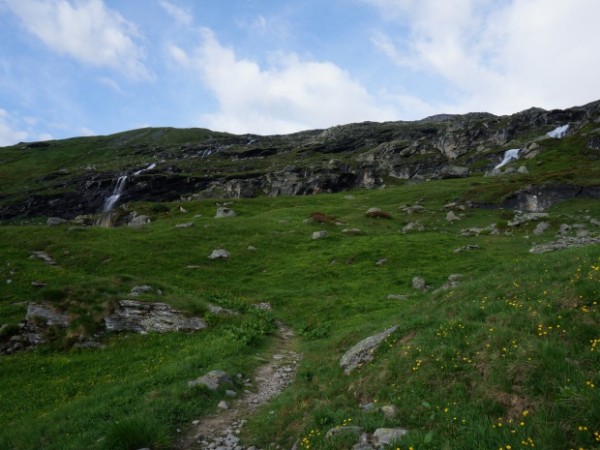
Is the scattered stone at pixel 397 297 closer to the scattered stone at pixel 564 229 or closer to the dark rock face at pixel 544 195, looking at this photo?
the scattered stone at pixel 564 229

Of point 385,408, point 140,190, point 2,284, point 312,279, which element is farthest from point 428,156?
point 385,408

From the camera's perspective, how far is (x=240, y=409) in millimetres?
14859

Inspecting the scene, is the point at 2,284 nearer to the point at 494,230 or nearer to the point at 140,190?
the point at 494,230

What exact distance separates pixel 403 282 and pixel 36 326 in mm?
24523

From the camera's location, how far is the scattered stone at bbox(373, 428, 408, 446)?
9.17 meters

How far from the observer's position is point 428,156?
479 ft

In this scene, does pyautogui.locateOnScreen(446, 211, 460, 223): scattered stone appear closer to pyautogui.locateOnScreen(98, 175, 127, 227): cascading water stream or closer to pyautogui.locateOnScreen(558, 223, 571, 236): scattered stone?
pyautogui.locateOnScreen(558, 223, 571, 236): scattered stone

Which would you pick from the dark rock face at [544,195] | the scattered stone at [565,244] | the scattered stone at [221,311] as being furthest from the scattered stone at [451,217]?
the scattered stone at [221,311]

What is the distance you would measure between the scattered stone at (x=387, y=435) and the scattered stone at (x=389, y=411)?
26.5 inches

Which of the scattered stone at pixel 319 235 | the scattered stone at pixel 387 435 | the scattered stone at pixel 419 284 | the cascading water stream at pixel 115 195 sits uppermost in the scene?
the cascading water stream at pixel 115 195

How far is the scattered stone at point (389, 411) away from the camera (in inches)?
405

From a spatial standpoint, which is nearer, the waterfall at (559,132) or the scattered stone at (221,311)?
the scattered stone at (221,311)

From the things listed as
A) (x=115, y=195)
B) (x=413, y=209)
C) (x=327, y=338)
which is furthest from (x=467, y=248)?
(x=115, y=195)

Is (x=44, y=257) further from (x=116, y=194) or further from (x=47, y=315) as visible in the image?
(x=116, y=194)
